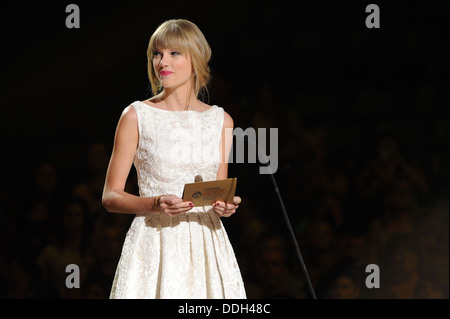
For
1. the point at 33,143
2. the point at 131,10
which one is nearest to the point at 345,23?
the point at 131,10

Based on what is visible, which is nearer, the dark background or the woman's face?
the woman's face

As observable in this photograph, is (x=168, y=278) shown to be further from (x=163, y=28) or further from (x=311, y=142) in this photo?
(x=311, y=142)

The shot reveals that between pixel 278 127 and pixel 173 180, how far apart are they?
2180 mm

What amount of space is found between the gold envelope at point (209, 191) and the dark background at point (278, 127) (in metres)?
2.17

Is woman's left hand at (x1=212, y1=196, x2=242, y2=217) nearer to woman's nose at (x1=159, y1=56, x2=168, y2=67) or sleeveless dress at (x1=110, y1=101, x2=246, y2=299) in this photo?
sleeveless dress at (x1=110, y1=101, x2=246, y2=299)

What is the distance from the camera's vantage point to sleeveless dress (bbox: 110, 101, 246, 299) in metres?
2.18

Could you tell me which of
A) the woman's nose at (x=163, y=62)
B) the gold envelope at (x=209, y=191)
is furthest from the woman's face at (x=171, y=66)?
the gold envelope at (x=209, y=191)

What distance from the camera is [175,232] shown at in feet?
7.32

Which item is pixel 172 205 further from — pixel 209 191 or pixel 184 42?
pixel 184 42

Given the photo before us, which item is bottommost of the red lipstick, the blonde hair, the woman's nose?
the red lipstick

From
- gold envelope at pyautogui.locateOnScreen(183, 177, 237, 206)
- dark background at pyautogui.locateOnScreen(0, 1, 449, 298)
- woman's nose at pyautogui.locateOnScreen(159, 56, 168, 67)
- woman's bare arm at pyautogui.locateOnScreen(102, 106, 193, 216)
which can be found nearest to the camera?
gold envelope at pyautogui.locateOnScreen(183, 177, 237, 206)

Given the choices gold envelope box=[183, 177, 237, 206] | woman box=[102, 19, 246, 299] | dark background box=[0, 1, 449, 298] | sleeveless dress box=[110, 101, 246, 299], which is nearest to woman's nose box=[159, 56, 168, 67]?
woman box=[102, 19, 246, 299]

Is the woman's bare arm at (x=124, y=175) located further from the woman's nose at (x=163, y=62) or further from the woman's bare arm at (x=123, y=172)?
the woman's nose at (x=163, y=62)

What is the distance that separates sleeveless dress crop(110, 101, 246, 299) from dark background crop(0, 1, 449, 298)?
6.43 ft
